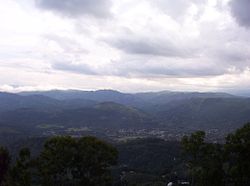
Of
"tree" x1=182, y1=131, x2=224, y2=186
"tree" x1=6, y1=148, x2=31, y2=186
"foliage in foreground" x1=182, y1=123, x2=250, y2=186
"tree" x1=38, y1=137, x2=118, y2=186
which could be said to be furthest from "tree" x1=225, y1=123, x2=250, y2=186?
"tree" x1=6, y1=148, x2=31, y2=186

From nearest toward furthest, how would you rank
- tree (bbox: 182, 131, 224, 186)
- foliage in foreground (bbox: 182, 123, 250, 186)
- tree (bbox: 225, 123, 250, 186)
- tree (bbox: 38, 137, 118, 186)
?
1. tree (bbox: 225, 123, 250, 186)
2. foliage in foreground (bbox: 182, 123, 250, 186)
3. tree (bbox: 182, 131, 224, 186)
4. tree (bbox: 38, 137, 118, 186)

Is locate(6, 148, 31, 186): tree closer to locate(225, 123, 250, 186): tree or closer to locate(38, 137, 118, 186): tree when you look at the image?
locate(38, 137, 118, 186): tree

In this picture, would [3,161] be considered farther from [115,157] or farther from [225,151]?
[225,151]

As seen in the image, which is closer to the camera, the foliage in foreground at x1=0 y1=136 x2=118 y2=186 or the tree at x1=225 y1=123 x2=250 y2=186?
the tree at x1=225 y1=123 x2=250 y2=186

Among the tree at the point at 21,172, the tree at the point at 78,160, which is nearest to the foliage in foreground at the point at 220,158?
the tree at the point at 78,160

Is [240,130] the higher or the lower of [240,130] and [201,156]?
the higher

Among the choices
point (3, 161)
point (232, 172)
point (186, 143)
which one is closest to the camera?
point (3, 161)

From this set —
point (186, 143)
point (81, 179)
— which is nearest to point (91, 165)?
point (81, 179)
